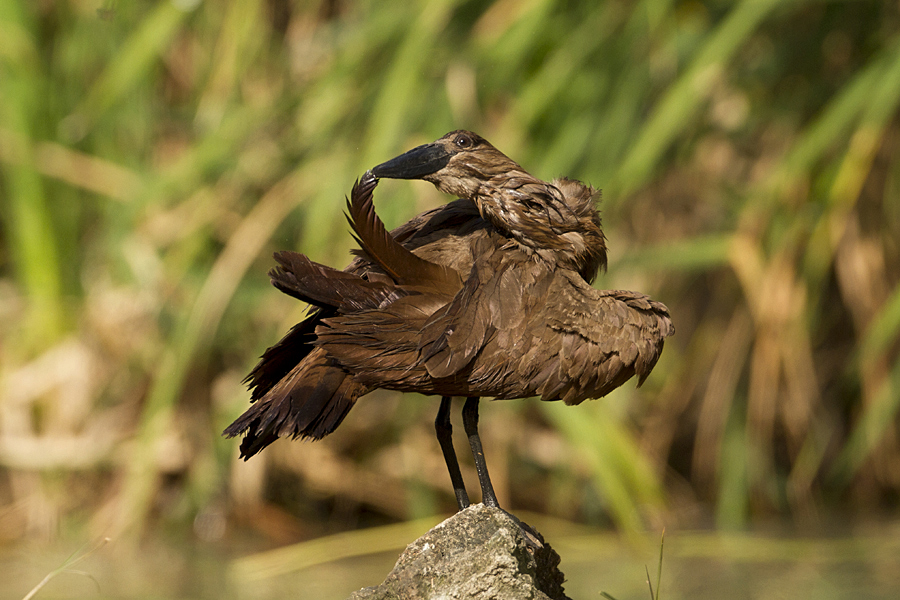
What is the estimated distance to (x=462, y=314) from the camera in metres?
1.67

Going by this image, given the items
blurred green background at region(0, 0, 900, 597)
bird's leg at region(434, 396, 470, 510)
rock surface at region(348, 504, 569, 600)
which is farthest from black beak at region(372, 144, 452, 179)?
blurred green background at region(0, 0, 900, 597)

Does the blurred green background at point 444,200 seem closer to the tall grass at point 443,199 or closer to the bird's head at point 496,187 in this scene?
the tall grass at point 443,199

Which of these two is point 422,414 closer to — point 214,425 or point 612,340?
point 214,425

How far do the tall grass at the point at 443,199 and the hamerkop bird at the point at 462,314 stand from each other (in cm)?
153

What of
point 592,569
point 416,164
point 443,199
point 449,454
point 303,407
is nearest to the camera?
point 303,407

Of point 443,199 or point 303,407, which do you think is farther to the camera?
point 443,199

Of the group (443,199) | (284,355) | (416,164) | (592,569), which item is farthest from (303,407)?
(443,199)

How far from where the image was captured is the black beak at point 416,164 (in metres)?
1.79

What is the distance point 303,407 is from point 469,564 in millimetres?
397

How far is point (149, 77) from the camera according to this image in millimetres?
4453

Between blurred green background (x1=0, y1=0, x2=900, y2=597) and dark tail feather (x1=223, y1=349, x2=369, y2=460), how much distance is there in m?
1.72

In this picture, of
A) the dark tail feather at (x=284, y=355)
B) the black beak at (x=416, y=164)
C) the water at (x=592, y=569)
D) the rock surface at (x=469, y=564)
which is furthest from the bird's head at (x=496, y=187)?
the water at (x=592, y=569)

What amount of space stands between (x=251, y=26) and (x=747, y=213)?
2312mm

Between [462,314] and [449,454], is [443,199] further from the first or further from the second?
[462,314]
